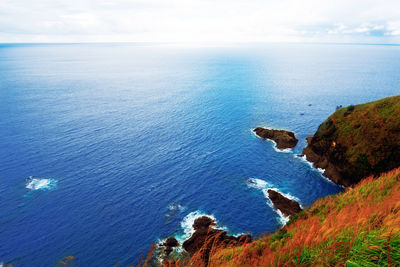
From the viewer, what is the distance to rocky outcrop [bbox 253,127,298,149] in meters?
67.6

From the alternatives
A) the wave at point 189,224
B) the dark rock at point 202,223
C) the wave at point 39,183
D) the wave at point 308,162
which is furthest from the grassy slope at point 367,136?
the wave at point 39,183

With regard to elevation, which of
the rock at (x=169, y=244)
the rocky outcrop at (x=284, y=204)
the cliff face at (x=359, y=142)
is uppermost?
the cliff face at (x=359, y=142)

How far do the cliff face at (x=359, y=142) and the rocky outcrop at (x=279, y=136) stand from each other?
8.44 metres

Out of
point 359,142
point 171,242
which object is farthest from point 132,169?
point 359,142

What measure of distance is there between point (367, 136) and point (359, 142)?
1.95m

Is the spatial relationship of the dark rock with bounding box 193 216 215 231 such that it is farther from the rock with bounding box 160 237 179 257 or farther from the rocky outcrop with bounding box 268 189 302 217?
the rocky outcrop with bounding box 268 189 302 217

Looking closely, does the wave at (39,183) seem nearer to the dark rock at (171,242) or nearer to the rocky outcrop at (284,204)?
the dark rock at (171,242)

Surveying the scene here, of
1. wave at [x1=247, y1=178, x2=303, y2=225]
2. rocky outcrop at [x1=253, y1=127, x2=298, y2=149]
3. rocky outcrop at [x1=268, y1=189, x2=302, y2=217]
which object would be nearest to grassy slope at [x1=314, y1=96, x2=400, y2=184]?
rocky outcrop at [x1=253, y1=127, x2=298, y2=149]

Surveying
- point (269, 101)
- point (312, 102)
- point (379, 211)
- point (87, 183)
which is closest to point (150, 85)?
point (269, 101)

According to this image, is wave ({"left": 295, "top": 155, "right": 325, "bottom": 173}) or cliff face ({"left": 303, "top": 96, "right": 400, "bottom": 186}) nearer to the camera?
cliff face ({"left": 303, "top": 96, "right": 400, "bottom": 186})

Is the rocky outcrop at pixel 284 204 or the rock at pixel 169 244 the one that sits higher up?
A: the rocky outcrop at pixel 284 204

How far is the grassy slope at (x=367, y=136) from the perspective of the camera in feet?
149

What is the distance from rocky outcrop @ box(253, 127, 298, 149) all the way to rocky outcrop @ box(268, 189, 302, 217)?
75.7 ft

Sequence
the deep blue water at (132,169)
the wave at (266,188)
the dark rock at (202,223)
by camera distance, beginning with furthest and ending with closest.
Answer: the wave at (266,188) → the dark rock at (202,223) → the deep blue water at (132,169)
